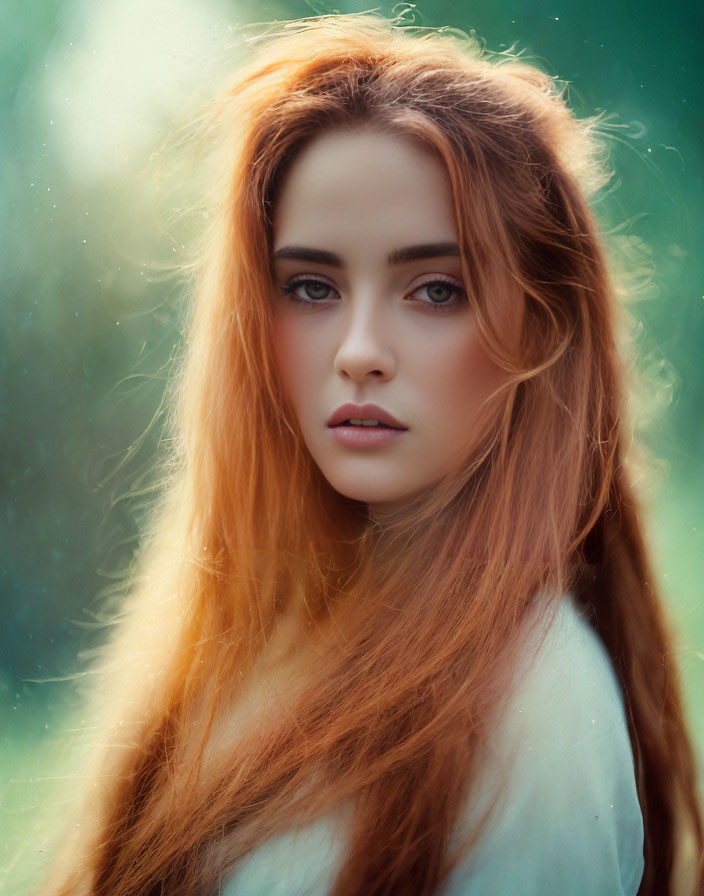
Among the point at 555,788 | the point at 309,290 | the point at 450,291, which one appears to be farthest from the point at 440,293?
the point at 555,788

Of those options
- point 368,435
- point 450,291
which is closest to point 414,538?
point 368,435

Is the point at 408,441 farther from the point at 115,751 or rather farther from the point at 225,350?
the point at 115,751

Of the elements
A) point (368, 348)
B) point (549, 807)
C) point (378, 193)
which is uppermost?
point (378, 193)

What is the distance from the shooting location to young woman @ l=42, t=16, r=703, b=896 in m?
0.62

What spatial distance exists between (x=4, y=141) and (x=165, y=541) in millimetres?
Result: 373

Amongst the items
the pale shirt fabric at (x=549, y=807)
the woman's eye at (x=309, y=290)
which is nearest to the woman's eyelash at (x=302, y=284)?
the woman's eye at (x=309, y=290)

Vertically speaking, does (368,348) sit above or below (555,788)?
above

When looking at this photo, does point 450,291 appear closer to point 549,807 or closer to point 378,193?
point 378,193

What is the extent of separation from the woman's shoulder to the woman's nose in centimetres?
23

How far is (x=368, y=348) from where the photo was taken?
627 millimetres

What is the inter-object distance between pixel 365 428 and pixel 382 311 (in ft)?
0.29

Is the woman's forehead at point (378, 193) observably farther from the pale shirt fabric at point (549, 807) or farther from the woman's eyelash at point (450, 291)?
the pale shirt fabric at point (549, 807)

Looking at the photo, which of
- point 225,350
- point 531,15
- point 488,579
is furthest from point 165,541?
point 531,15

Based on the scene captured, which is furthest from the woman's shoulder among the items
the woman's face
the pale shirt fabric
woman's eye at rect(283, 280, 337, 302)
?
woman's eye at rect(283, 280, 337, 302)
